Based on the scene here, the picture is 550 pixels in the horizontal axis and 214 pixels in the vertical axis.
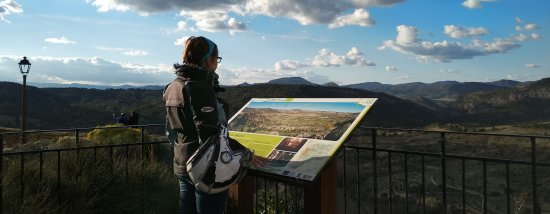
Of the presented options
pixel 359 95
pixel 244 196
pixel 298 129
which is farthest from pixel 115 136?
pixel 359 95

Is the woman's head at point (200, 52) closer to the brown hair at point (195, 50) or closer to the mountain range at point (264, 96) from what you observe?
the brown hair at point (195, 50)

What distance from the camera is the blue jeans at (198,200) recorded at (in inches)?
84.9

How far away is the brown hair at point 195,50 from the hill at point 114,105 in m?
38.4

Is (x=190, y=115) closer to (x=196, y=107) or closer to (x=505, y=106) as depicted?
(x=196, y=107)

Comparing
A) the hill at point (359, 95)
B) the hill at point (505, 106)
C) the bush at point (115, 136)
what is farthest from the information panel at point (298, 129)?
the hill at point (505, 106)

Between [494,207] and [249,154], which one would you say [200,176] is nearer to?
[249,154]

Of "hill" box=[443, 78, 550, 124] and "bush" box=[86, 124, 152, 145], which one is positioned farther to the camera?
"hill" box=[443, 78, 550, 124]

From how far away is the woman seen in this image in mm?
1899

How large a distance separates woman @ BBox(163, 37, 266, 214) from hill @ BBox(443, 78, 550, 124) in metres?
63.4

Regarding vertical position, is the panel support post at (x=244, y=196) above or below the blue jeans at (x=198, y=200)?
below

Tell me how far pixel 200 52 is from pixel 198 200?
970mm

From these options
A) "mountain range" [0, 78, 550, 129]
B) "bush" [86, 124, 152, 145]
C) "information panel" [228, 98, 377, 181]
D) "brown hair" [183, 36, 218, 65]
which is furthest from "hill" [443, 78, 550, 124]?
"brown hair" [183, 36, 218, 65]

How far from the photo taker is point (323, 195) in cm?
255

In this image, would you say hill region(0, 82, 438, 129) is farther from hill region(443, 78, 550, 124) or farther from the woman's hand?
the woman's hand
